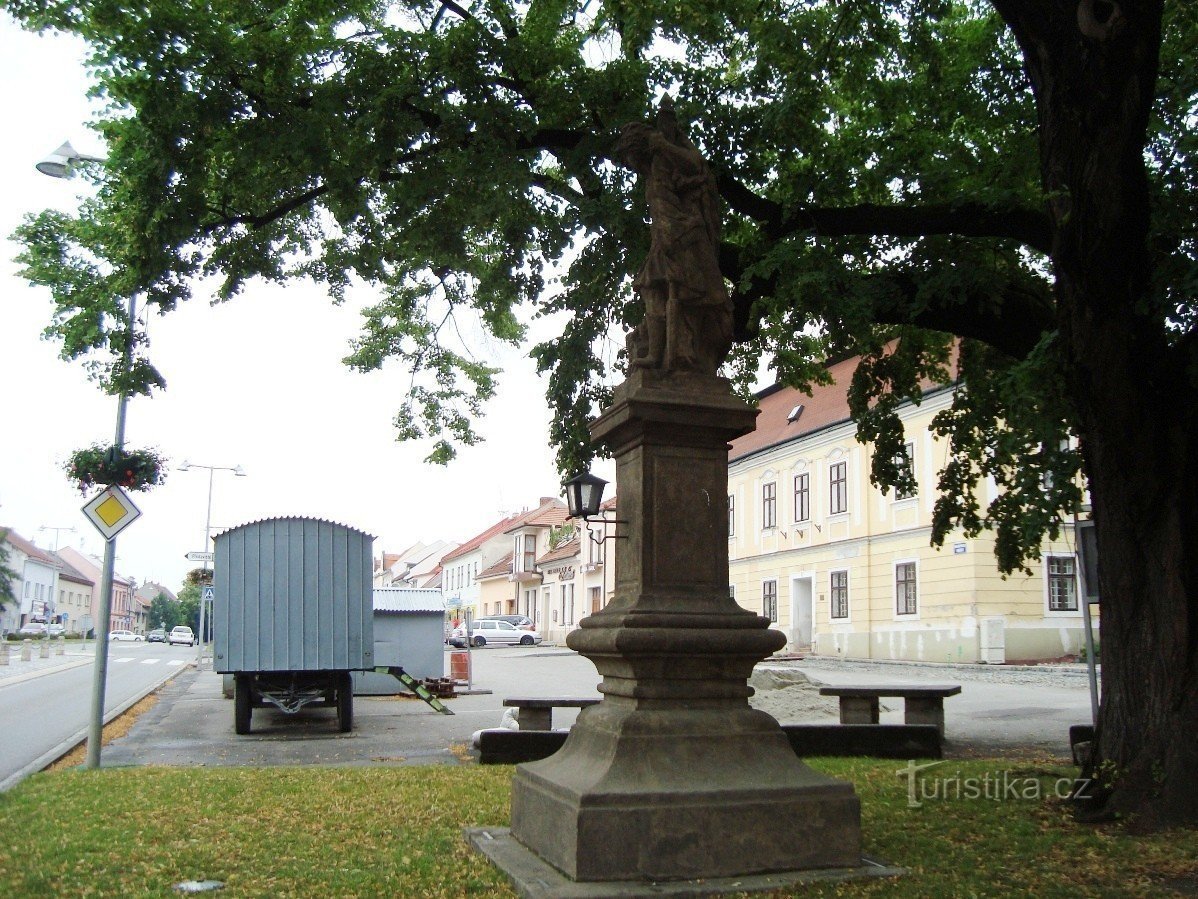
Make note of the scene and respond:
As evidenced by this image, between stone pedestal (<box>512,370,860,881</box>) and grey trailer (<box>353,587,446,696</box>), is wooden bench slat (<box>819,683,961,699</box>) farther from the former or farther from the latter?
grey trailer (<box>353,587,446,696</box>)

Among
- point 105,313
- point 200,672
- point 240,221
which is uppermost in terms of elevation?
point 240,221

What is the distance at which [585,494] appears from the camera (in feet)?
28.1

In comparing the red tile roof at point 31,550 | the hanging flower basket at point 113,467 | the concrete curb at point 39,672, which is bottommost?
the concrete curb at point 39,672

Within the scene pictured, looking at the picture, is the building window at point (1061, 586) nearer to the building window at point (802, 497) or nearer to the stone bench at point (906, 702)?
the building window at point (802, 497)

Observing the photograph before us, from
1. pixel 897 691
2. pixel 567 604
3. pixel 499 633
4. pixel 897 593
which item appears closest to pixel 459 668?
pixel 897 593

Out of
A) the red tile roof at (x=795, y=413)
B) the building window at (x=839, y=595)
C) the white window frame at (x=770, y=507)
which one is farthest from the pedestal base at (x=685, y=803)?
the white window frame at (x=770, y=507)

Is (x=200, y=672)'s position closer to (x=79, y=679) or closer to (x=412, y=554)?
(x=79, y=679)

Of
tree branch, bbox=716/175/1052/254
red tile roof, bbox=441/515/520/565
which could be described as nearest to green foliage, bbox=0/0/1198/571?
tree branch, bbox=716/175/1052/254

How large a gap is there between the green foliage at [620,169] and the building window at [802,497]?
2534 cm

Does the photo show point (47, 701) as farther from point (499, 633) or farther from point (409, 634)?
point (499, 633)

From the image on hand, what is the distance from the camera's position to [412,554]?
12294 cm

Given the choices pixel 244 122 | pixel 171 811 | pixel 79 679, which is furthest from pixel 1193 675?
pixel 79 679

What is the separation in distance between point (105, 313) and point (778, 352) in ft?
27.0

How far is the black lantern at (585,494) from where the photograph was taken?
853 centimetres
